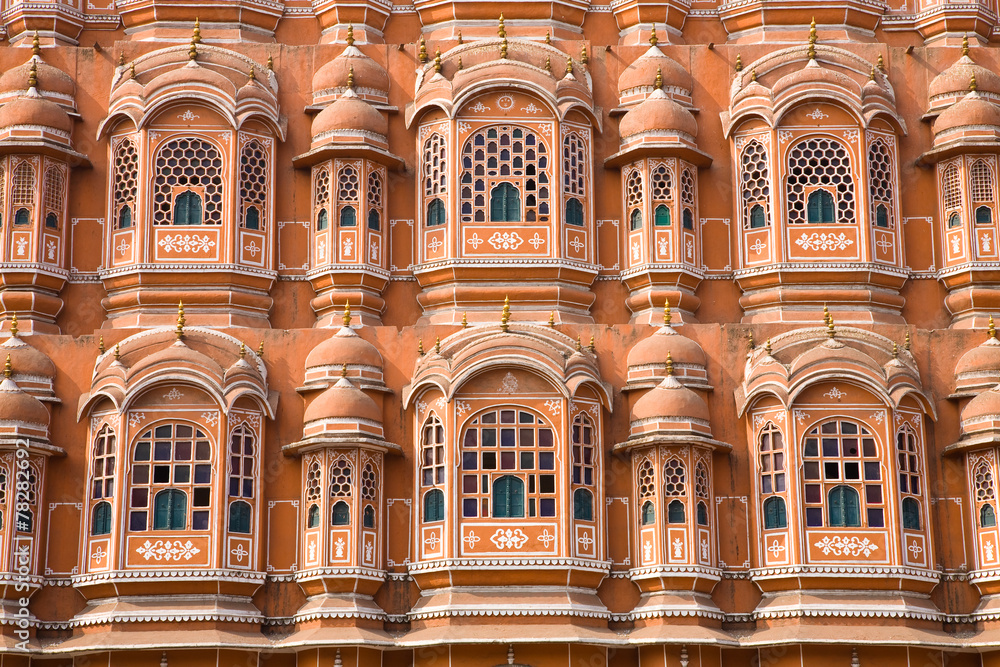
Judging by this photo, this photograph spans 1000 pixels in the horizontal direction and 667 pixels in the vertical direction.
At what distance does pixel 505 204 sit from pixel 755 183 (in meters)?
4.35

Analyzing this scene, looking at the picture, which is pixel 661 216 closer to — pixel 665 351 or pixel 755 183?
pixel 755 183

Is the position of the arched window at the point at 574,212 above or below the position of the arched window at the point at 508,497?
above

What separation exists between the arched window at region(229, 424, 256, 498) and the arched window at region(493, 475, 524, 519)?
153 inches

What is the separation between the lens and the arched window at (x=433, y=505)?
80.0ft

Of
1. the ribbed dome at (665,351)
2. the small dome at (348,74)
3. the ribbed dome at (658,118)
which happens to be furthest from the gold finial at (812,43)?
the small dome at (348,74)

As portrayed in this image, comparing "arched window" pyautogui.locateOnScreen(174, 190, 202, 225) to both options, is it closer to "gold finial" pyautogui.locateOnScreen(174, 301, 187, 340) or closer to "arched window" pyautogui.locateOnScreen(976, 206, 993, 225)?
"gold finial" pyautogui.locateOnScreen(174, 301, 187, 340)

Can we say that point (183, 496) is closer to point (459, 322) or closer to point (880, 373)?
point (459, 322)

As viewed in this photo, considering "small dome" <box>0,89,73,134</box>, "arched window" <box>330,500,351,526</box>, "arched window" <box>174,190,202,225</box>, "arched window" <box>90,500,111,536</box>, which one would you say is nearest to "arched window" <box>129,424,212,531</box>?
"arched window" <box>90,500,111,536</box>

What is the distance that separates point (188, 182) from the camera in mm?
26562

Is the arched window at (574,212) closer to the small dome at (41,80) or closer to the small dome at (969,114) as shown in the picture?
the small dome at (969,114)

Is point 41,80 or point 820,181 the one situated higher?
point 41,80

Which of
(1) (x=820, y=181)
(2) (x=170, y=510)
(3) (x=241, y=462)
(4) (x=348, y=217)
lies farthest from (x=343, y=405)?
(1) (x=820, y=181)

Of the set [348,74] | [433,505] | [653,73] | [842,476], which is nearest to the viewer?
[842,476]

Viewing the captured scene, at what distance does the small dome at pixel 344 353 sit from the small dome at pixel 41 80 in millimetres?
6765
